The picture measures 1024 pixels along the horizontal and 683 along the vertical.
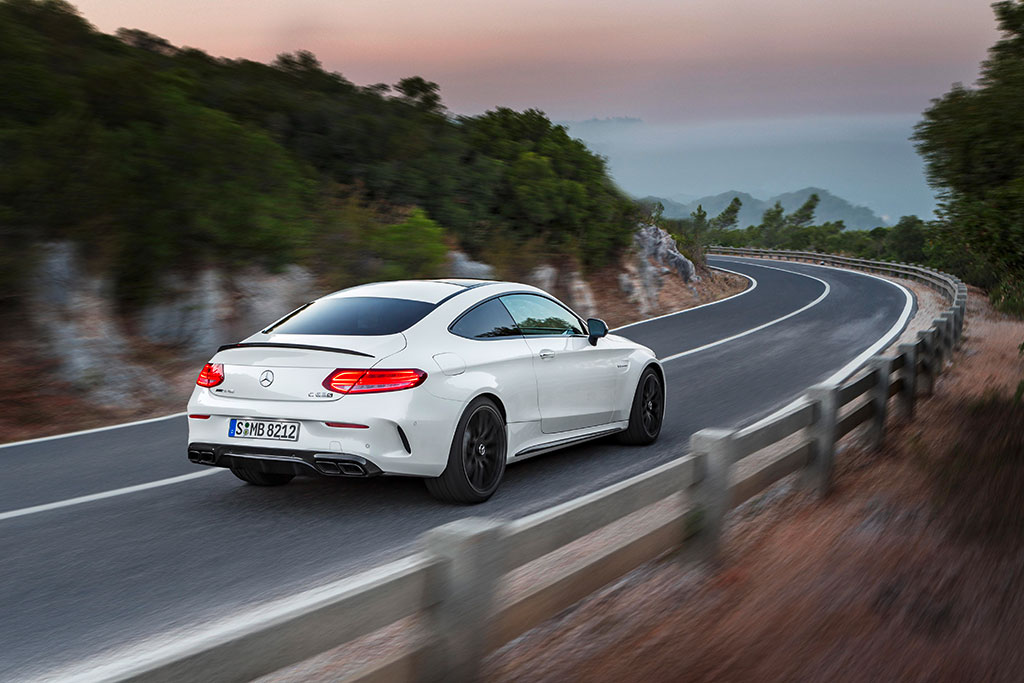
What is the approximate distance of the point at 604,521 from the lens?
423 centimetres

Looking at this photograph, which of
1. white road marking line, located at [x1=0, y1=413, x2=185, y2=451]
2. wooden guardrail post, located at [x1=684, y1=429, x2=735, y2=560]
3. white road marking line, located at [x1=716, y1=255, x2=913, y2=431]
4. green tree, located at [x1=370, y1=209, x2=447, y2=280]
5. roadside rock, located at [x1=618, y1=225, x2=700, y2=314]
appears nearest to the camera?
wooden guardrail post, located at [x1=684, y1=429, x2=735, y2=560]

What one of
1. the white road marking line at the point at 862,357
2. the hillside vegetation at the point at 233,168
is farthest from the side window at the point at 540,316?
the hillside vegetation at the point at 233,168

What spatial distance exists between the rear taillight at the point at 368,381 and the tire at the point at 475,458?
0.51 metres

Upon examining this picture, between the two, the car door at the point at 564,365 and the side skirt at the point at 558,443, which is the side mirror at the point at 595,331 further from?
the side skirt at the point at 558,443

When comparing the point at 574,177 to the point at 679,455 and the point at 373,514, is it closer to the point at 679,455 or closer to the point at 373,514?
the point at 679,455

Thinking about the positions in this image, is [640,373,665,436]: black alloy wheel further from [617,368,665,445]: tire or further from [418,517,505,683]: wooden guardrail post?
[418,517,505,683]: wooden guardrail post

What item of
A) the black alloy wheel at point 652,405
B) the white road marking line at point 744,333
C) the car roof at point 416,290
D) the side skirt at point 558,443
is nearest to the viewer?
the car roof at point 416,290

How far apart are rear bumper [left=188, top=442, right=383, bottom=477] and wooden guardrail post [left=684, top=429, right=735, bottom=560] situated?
2.11 meters

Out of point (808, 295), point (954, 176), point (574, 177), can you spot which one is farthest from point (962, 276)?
point (954, 176)

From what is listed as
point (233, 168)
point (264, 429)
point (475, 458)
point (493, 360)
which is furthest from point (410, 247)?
point (264, 429)

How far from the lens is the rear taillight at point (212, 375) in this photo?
6754mm

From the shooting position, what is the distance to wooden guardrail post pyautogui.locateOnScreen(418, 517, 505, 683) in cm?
316

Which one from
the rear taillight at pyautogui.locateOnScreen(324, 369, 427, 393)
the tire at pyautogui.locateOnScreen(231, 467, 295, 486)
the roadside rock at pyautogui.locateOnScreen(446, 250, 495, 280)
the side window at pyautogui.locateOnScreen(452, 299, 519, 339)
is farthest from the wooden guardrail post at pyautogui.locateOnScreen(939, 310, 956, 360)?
the tire at pyautogui.locateOnScreen(231, 467, 295, 486)

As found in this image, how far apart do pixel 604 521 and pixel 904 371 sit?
6.74 meters
